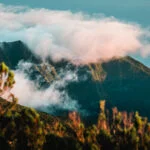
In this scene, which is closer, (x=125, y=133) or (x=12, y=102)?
(x=12, y=102)

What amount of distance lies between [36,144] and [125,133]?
26209 mm

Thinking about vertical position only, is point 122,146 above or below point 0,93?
below

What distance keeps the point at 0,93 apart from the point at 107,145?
39552 millimetres

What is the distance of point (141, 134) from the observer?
118 m

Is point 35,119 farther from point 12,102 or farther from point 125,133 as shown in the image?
point 125,133

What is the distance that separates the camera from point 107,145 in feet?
405

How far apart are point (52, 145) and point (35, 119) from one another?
994 centimetres

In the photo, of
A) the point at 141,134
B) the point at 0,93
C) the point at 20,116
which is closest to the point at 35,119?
the point at 20,116

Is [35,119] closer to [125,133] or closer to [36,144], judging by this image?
[36,144]

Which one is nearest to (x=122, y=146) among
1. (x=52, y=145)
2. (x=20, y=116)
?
(x=52, y=145)

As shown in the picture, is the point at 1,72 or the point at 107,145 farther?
the point at 107,145

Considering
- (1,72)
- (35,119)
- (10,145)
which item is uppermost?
(1,72)

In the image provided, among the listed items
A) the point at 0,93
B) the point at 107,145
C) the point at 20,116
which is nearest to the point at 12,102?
the point at 0,93

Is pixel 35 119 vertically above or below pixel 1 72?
below
